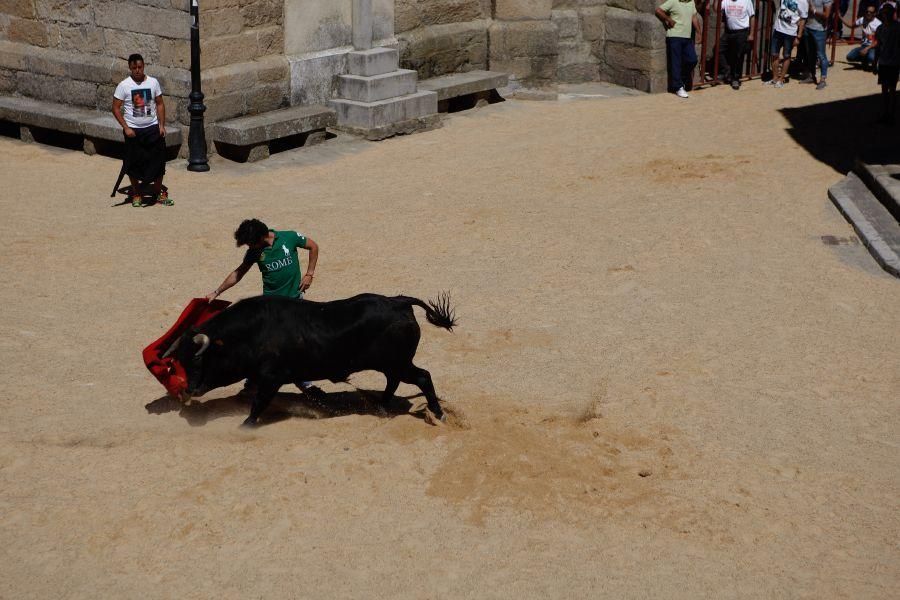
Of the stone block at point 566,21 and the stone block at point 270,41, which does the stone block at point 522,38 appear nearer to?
the stone block at point 566,21

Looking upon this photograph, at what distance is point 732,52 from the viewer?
19984 millimetres

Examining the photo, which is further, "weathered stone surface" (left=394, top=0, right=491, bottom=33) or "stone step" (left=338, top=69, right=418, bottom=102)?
"weathered stone surface" (left=394, top=0, right=491, bottom=33)

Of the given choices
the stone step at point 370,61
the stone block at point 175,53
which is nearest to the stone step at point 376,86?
the stone step at point 370,61

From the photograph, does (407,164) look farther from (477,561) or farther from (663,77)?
(477,561)

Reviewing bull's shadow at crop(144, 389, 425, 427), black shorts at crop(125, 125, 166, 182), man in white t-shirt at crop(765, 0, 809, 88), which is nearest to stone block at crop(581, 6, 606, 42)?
man in white t-shirt at crop(765, 0, 809, 88)

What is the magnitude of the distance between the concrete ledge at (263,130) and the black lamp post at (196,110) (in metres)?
0.36

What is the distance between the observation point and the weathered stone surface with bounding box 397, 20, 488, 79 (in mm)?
18172

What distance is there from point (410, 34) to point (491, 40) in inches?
74.2

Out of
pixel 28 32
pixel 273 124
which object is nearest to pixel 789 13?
pixel 273 124

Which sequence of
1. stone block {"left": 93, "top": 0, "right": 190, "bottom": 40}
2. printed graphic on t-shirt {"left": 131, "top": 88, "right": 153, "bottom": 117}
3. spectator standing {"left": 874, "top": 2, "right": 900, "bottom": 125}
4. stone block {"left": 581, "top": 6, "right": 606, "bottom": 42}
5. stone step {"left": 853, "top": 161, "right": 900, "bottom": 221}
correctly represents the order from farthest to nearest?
stone block {"left": 581, "top": 6, "right": 606, "bottom": 42} → spectator standing {"left": 874, "top": 2, "right": 900, "bottom": 125} → stone block {"left": 93, "top": 0, "right": 190, "bottom": 40} → printed graphic on t-shirt {"left": 131, "top": 88, "right": 153, "bottom": 117} → stone step {"left": 853, "top": 161, "right": 900, "bottom": 221}

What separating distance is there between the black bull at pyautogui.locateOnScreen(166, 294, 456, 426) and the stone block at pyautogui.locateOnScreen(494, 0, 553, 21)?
1248cm

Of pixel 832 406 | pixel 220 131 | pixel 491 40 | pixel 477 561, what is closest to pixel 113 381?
pixel 477 561

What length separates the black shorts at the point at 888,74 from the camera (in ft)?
56.2

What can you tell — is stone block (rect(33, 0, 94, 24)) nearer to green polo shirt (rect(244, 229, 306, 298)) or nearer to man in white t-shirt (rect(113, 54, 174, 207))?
man in white t-shirt (rect(113, 54, 174, 207))
